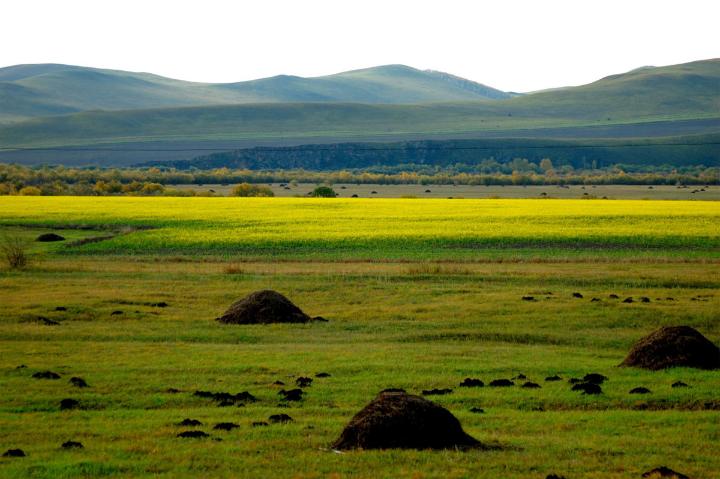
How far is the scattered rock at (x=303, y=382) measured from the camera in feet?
69.7

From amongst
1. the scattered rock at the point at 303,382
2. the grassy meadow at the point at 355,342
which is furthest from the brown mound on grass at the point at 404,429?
the scattered rock at the point at 303,382

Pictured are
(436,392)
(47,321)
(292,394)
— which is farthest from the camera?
(47,321)

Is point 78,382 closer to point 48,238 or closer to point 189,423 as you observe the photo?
point 189,423

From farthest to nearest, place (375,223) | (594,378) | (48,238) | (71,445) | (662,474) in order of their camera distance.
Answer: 1. (375,223)
2. (48,238)
3. (594,378)
4. (71,445)
5. (662,474)

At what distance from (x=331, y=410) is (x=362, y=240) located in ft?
119

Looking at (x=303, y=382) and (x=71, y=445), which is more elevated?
(x=71, y=445)

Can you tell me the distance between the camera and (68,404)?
19312 mm

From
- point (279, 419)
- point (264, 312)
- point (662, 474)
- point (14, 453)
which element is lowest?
point (264, 312)

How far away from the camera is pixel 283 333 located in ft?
96.7

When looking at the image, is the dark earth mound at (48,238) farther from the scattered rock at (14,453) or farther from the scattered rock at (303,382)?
the scattered rock at (14,453)

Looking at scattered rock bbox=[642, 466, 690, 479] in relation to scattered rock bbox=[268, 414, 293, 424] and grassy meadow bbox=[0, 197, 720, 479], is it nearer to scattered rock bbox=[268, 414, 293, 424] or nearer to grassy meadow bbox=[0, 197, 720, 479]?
grassy meadow bbox=[0, 197, 720, 479]

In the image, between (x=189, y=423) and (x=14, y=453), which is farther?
(x=189, y=423)

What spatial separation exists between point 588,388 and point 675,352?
3.82 meters

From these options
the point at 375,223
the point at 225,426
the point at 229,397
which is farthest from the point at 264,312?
the point at 375,223
